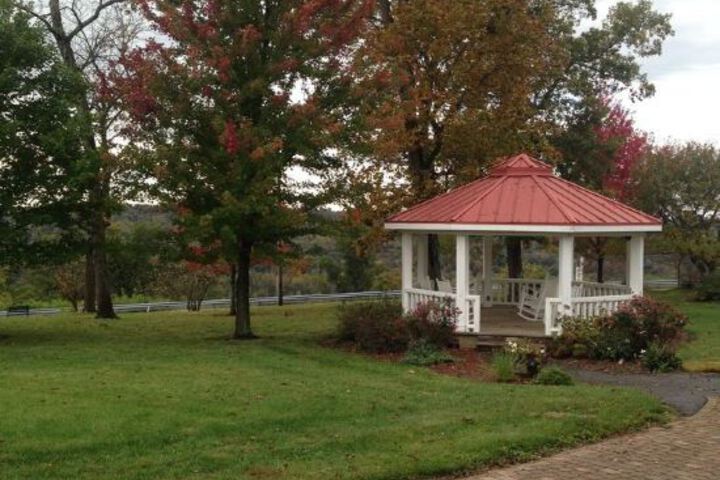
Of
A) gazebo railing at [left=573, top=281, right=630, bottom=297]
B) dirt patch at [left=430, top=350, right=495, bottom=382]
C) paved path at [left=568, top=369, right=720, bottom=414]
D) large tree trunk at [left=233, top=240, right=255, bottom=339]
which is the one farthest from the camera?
gazebo railing at [left=573, top=281, right=630, bottom=297]

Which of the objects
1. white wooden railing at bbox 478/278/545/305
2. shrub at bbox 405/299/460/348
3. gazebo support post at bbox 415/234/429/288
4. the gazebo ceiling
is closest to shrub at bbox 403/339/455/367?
shrub at bbox 405/299/460/348

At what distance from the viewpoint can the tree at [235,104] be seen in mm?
16234

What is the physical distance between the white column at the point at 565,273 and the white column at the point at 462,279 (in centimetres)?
180

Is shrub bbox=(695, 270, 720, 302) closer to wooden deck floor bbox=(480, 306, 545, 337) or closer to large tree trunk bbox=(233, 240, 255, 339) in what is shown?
wooden deck floor bbox=(480, 306, 545, 337)

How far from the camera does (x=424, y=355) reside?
48.0 ft

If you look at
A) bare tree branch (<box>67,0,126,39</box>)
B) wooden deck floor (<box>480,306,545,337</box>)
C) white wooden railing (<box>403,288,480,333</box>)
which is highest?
bare tree branch (<box>67,0,126,39</box>)

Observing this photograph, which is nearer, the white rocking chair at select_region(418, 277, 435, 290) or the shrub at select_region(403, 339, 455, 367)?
the shrub at select_region(403, 339, 455, 367)

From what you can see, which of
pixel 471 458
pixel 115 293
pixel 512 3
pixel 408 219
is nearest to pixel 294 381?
pixel 471 458

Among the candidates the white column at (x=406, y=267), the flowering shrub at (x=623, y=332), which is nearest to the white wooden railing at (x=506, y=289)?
the white column at (x=406, y=267)

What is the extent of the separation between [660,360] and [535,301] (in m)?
6.15

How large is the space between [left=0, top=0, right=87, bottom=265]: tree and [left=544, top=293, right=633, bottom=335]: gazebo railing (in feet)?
30.7

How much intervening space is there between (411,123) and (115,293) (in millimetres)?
20558

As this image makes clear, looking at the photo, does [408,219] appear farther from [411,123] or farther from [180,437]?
[180,437]

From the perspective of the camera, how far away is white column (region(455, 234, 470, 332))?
53.4 feet
